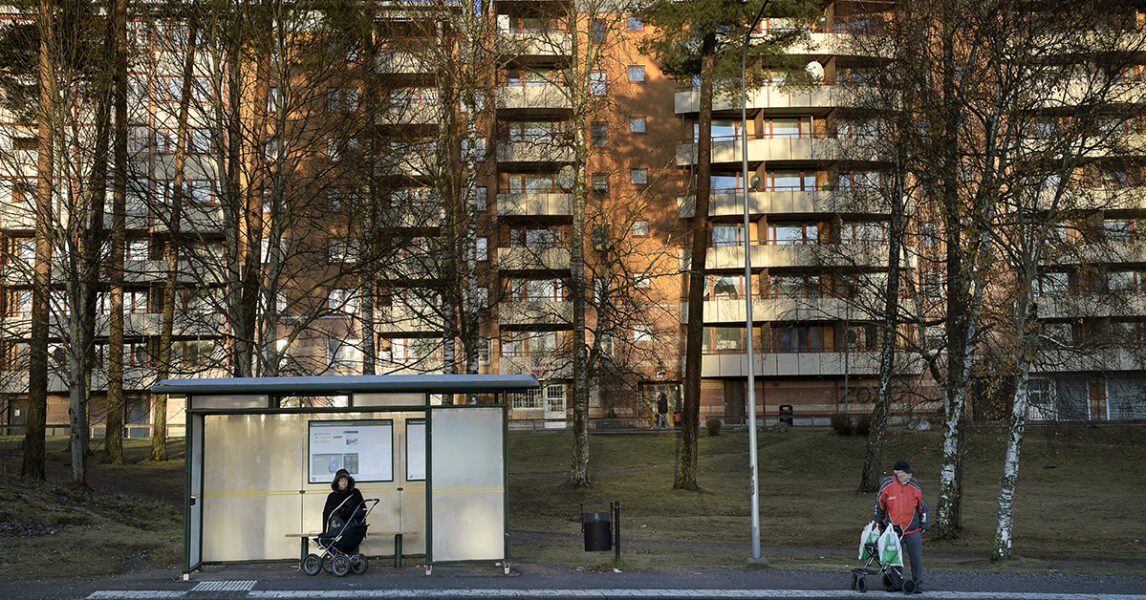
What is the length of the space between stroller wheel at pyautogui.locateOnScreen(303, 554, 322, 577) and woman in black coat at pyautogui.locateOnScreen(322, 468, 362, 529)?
48 centimetres

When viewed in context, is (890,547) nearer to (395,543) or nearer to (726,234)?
(395,543)

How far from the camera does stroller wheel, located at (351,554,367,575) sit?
14055mm

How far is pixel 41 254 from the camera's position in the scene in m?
25.5

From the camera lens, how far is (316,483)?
1521cm

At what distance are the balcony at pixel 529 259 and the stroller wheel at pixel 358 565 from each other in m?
18.0

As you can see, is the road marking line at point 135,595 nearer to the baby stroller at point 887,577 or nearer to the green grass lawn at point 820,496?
the green grass lawn at point 820,496

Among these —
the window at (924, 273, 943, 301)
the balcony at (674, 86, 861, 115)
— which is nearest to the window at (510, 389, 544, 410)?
the balcony at (674, 86, 861, 115)

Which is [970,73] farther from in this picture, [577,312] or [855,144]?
[577,312]

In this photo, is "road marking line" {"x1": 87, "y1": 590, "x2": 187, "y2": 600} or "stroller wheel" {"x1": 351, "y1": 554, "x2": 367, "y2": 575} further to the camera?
"stroller wheel" {"x1": 351, "y1": 554, "x2": 367, "y2": 575}

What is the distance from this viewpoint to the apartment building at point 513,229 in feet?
81.5

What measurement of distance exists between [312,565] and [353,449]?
78.6 inches

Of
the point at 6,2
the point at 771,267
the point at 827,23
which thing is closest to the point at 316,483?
the point at 6,2

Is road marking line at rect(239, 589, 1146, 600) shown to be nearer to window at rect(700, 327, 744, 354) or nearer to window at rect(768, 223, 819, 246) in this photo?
window at rect(700, 327, 744, 354)

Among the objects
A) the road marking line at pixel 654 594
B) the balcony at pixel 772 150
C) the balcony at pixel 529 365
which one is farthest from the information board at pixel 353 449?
the balcony at pixel 772 150
